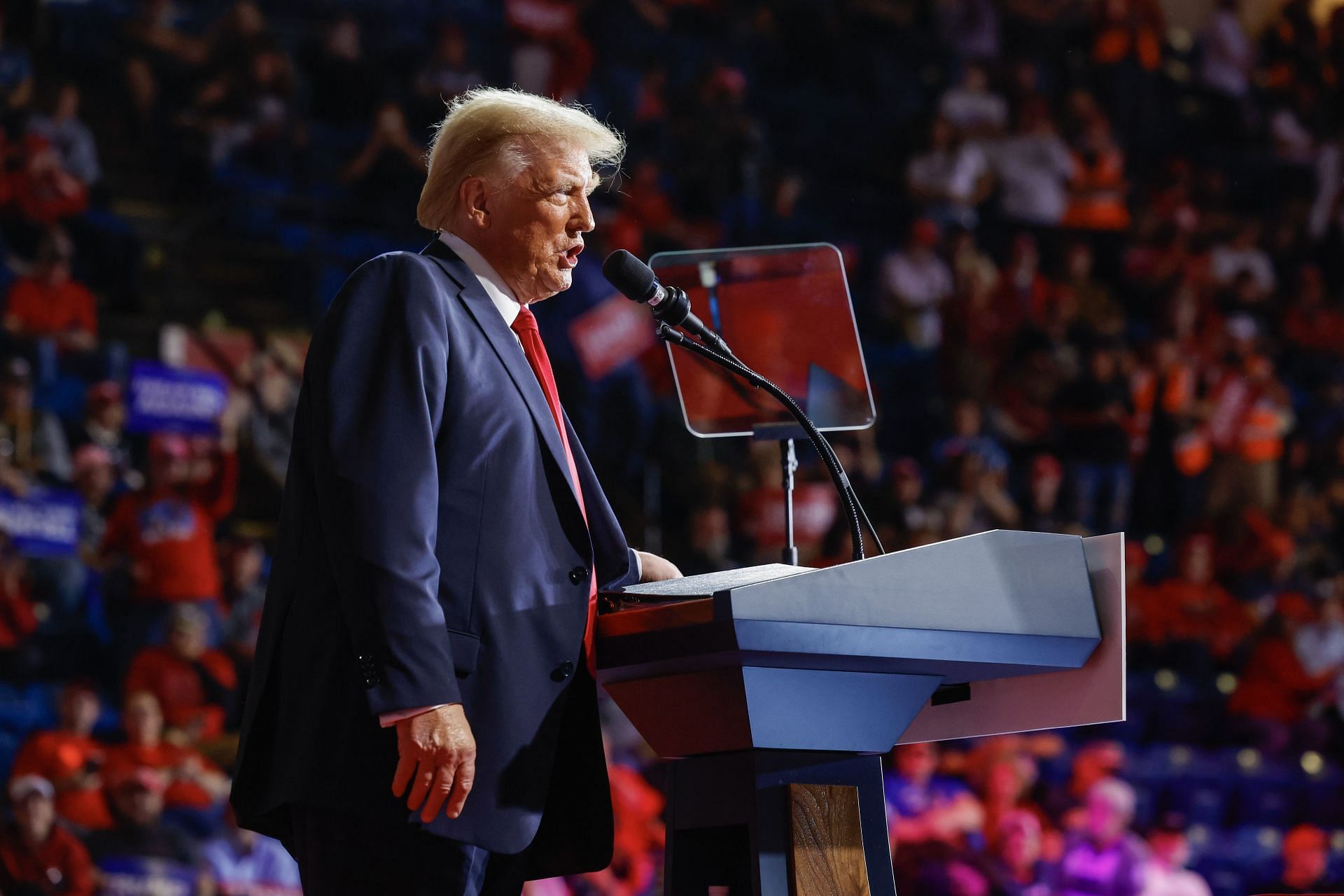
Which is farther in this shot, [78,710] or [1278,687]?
[1278,687]

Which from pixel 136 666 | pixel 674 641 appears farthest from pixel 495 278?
pixel 136 666

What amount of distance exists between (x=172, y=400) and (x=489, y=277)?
3689mm

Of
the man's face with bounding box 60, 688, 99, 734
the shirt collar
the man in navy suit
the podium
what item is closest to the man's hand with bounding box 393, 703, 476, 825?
the man in navy suit

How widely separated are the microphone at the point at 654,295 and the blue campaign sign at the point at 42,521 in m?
3.49

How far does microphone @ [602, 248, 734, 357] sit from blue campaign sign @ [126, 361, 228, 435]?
3696 millimetres

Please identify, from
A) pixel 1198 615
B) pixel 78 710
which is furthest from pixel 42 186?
pixel 1198 615

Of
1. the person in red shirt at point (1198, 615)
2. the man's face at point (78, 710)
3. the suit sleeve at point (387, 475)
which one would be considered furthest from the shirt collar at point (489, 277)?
the person in red shirt at point (1198, 615)

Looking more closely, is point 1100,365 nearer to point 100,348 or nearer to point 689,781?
point 100,348

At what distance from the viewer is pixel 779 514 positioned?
18.3 feet

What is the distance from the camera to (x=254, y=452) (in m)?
5.28

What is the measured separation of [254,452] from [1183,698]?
3524 mm

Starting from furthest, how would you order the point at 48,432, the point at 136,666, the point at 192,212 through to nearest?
the point at 192,212 < the point at 48,432 < the point at 136,666

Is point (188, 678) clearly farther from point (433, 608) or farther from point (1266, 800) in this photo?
point (1266, 800)

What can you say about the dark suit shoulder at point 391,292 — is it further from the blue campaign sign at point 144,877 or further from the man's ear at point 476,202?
the blue campaign sign at point 144,877
